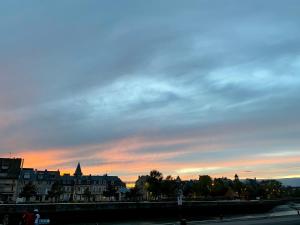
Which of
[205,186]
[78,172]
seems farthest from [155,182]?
[78,172]

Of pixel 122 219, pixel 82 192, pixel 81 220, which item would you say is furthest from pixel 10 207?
pixel 82 192

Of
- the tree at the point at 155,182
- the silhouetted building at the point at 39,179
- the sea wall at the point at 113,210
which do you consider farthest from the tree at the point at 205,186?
the silhouetted building at the point at 39,179

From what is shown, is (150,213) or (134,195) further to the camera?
(134,195)

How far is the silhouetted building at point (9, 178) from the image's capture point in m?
120

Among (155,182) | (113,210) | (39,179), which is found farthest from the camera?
(39,179)

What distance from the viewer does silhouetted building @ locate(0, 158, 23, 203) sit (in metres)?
120

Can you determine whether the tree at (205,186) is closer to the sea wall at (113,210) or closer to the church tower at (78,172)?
the sea wall at (113,210)

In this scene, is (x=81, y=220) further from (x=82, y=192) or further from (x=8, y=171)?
(x=82, y=192)

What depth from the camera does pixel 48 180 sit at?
169m

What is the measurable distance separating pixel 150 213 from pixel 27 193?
217 ft

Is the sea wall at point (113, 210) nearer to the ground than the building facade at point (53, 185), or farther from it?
nearer to the ground

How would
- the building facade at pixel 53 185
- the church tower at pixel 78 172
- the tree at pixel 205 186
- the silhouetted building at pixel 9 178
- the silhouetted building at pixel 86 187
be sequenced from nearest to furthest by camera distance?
the silhouetted building at pixel 9 178 < the building facade at pixel 53 185 < the silhouetted building at pixel 86 187 < the tree at pixel 205 186 < the church tower at pixel 78 172

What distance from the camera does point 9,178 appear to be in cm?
12219

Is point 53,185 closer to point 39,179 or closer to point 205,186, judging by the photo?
point 39,179
